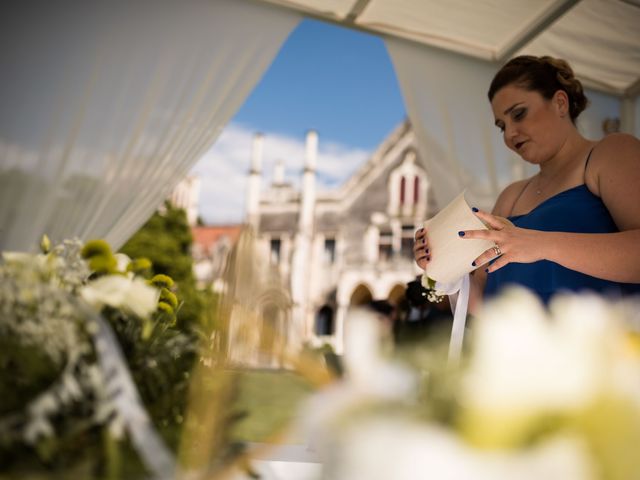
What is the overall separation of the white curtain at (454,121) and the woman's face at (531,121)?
8.68 ft

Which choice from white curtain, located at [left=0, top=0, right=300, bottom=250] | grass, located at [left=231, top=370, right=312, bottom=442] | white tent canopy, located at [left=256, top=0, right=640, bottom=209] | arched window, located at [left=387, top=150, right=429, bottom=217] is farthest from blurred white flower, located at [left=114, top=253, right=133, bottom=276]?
arched window, located at [left=387, top=150, right=429, bottom=217]

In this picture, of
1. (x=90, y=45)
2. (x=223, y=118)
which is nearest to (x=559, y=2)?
(x=223, y=118)

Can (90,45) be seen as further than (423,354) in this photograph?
Yes

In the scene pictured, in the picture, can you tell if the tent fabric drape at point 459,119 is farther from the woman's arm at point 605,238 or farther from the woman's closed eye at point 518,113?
the woman's arm at point 605,238

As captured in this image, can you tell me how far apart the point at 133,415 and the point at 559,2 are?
3516 mm

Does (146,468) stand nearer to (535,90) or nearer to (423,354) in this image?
(423,354)

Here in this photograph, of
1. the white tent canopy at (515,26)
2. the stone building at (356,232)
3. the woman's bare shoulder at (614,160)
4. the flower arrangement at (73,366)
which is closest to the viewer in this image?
the flower arrangement at (73,366)

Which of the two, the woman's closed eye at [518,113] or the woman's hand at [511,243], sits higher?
the woman's closed eye at [518,113]

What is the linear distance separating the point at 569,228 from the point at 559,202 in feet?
0.24

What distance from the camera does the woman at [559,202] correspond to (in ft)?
3.74

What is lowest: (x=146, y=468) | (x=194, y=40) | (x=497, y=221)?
(x=146, y=468)

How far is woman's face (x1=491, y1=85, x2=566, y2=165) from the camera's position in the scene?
1.50 m

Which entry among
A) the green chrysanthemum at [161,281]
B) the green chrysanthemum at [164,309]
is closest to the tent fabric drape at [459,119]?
the green chrysanthemum at [161,281]

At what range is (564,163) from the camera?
1521 mm
